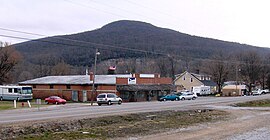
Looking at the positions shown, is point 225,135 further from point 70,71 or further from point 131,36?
point 70,71

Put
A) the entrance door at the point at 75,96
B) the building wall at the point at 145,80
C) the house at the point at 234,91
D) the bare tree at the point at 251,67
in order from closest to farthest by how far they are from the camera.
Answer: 1. the building wall at the point at 145,80
2. the entrance door at the point at 75,96
3. the house at the point at 234,91
4. the bare tree at the point at 251,67

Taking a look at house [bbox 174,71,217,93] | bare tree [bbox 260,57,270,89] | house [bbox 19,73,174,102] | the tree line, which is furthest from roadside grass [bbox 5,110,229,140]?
bare tree [bbox 260,57,270,89]

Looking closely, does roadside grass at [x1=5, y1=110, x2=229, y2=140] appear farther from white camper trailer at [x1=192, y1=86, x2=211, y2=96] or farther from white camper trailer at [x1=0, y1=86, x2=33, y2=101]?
white camper trailer at [x1=192, y1=86, x2=211, y2=96]

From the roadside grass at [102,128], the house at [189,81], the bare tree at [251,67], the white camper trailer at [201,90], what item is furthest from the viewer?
the bare tree at [251,67]

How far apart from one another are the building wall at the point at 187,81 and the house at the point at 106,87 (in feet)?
113

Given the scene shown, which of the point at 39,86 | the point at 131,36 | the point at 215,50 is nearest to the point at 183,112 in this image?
the point at 39,86

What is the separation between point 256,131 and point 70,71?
11880cm

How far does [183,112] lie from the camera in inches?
1483

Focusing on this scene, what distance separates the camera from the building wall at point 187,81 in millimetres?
120500

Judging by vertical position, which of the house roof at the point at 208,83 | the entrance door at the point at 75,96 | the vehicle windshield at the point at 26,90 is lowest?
the entrance door at the point at 75,96

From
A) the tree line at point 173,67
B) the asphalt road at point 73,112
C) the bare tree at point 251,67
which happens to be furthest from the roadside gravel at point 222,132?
the bare tree at point 251,67

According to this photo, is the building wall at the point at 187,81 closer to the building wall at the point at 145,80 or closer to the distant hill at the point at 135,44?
the distant hill at the point at 135,44

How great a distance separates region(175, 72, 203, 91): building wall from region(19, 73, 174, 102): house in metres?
34.3

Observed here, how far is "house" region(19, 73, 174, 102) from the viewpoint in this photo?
7450cm
